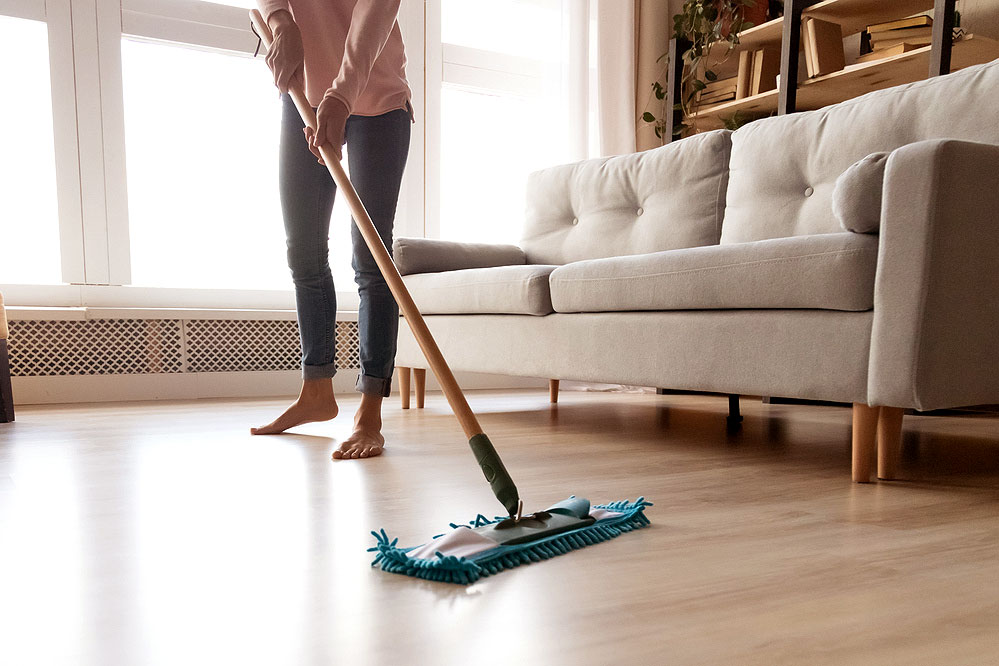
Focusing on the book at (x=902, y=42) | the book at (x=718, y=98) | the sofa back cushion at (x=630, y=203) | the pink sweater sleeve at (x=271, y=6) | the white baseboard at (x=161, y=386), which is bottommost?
the white baseboard at (x=161, y=386)

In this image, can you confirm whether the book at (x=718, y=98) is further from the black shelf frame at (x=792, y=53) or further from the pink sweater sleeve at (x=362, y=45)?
the pink sweater sleeve at (x=362, y=45)

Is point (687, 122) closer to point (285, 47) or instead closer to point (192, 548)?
point (285, 47)

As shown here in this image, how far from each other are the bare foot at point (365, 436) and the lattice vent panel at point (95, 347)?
5.60ft

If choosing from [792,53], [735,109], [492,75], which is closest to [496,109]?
[492,75]

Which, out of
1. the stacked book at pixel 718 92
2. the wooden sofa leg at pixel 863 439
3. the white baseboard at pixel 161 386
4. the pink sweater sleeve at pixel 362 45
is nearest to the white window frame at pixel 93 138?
the white baseboard at pixel 161 386

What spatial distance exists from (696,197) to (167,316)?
2024 millimetres

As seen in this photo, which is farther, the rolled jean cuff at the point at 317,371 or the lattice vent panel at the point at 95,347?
the lattice vent panel at the point at 95,347

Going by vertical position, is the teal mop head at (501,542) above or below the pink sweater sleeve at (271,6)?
below

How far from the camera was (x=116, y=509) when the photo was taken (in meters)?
1.20

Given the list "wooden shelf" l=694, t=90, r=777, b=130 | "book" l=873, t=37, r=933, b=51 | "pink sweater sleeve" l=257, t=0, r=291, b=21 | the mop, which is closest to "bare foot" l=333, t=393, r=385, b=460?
the mop

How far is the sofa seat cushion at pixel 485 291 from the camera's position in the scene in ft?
7.04

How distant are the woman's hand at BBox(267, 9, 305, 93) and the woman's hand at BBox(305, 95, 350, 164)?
18 cm

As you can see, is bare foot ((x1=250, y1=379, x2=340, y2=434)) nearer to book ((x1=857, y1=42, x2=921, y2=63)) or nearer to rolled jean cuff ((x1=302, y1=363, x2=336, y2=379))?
rolled jean cuff ((x1=302, y1=363, x2=336, y2=379))

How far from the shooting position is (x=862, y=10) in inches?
130
